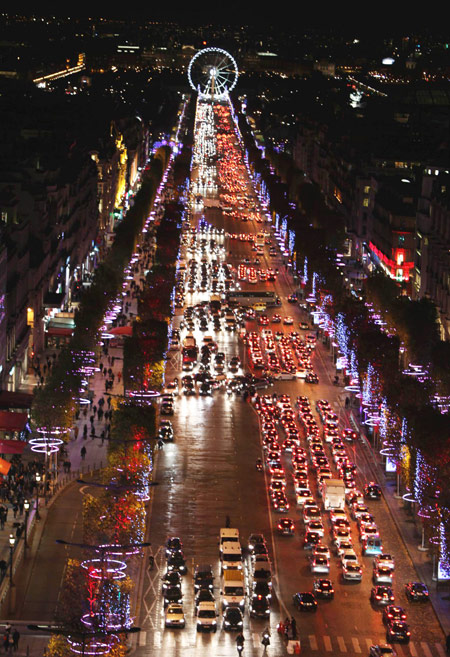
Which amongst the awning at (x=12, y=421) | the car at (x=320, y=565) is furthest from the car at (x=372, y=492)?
the awning at (x=12, y=421)

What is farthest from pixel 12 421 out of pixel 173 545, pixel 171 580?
pixel 171 580

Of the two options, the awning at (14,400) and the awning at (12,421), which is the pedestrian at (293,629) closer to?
the awning at (12,421)

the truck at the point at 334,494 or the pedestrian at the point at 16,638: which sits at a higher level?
the pedestrian at the point at 16,638

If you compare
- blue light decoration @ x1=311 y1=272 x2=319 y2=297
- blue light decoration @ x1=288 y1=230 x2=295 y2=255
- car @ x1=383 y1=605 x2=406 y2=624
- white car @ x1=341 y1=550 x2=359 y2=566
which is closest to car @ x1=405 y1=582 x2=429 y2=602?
car @ x1=383 y1=605 x2=406 y2=624

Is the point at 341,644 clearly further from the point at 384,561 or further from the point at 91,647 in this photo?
the point at 91,647

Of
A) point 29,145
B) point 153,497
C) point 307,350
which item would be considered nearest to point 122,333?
point 307,350

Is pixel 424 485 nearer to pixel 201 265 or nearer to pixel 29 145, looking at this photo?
pixel 201 265
